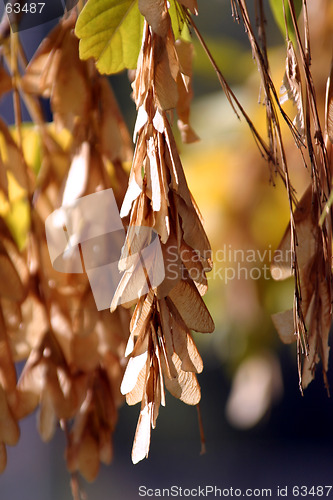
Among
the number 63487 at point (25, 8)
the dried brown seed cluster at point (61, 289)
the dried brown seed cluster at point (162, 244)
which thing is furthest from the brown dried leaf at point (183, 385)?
the number 63487 at point (25, 8)

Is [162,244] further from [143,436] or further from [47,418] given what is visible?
[47,418]

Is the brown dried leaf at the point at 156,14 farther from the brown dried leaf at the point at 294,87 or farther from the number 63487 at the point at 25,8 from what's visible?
the number 63487 at the point at 25,8

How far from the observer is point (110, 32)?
0.22 m

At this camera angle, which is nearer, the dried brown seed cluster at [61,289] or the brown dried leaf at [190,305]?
the brown dried leaf at [190,305]

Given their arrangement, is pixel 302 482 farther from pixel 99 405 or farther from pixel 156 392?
pixel 156 392

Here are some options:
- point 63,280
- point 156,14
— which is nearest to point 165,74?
point 156,14

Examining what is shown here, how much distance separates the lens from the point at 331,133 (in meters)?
0.16

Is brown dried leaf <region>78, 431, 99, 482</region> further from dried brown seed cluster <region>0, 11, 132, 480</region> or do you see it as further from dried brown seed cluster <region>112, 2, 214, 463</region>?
dried brown seed cluster <region>112, 2, 214, 463</region>

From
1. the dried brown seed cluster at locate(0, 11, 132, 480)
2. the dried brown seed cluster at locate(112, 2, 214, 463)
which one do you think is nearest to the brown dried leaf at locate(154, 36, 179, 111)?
the dried brown seed cluster at locate(112, 2, 214, 463)

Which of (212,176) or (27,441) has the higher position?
(212,176)

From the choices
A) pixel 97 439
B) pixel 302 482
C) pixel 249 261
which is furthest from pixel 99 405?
pixel 302 482

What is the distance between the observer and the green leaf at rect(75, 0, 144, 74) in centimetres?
21

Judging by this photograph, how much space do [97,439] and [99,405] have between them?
18 mm

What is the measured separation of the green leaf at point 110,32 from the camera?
207 millimetres
